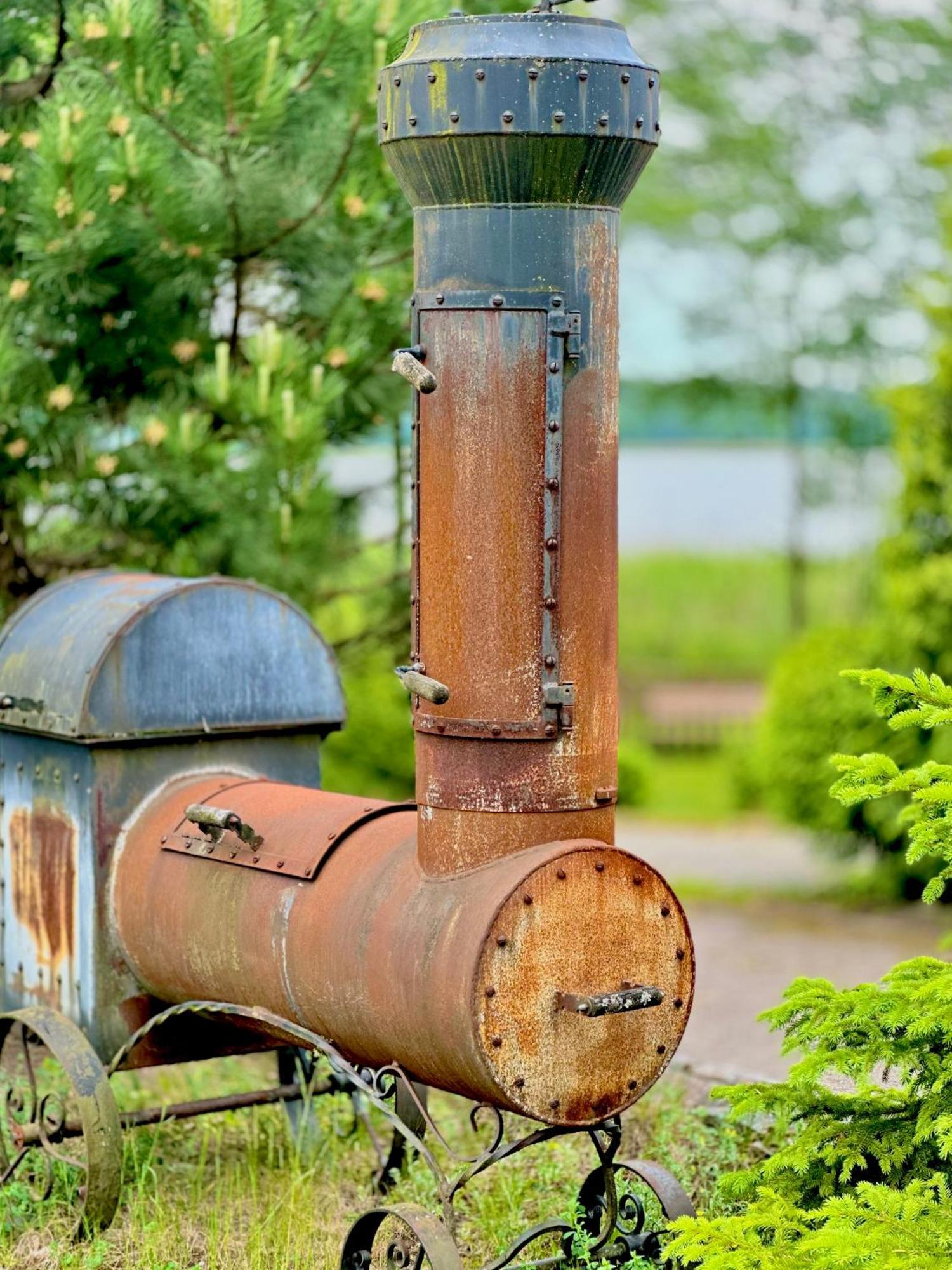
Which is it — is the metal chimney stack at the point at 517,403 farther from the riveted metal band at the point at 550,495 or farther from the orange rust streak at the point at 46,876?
the orange rust streak at the point at 46,876

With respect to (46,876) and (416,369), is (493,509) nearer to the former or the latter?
(416,369)

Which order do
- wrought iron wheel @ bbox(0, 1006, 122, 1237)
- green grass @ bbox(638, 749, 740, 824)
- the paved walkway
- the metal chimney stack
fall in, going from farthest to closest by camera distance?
green grass @ bbox(638, 749, 740, 824)
the paved walkway
wrought iron wheel @ bbox(0, 1006, 122, 1237)
the metal chimney stack

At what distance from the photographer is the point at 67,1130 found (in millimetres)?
4391

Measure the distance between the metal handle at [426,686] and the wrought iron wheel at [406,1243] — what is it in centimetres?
101

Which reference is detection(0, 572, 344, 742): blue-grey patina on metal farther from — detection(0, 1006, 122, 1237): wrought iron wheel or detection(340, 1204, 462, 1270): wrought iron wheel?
detection(340, 1204, 462, 1270): wrought iron wheel

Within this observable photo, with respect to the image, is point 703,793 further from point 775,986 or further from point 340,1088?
point 340,1088

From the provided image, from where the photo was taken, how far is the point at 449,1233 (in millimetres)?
3525

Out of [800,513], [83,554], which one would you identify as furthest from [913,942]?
[800,513]

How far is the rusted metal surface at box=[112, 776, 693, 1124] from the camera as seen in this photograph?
3410mm

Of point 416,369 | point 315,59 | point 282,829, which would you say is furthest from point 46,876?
point 315,59

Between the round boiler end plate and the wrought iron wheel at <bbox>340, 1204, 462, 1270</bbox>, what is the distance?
0.31m

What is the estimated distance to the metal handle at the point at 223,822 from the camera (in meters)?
4.03

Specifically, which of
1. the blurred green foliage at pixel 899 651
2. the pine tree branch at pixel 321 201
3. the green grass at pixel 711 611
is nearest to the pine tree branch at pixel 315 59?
the pine tree branch at pixel 321 201

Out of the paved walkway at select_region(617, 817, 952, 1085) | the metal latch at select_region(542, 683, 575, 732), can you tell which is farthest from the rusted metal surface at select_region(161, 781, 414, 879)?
the paved walkway at select_region(617, 817, 952, 1085)
